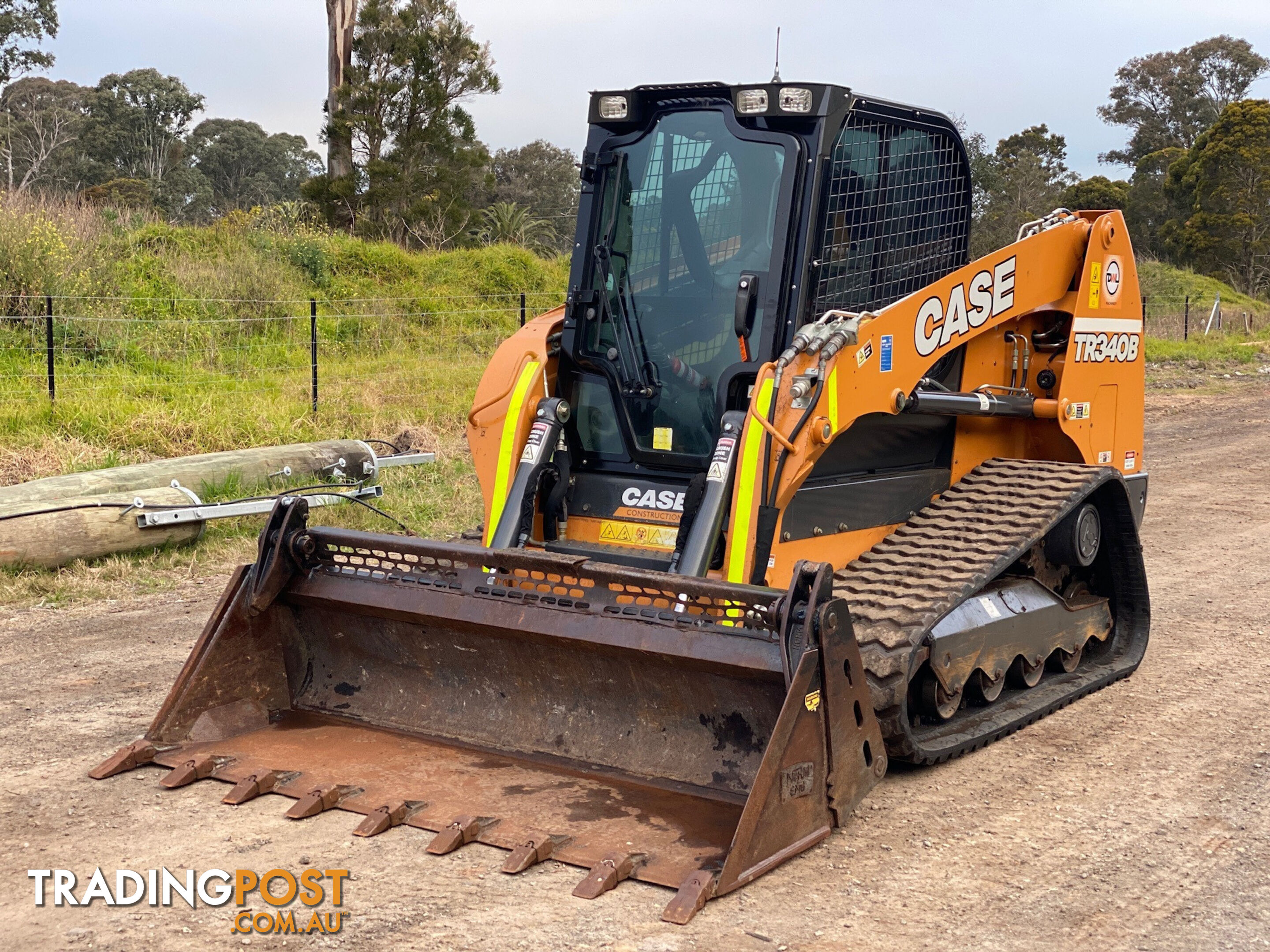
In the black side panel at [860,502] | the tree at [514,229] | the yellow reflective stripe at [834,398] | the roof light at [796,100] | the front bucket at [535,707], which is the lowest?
the front bucket at [535,707]

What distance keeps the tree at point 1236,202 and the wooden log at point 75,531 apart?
37.0 m

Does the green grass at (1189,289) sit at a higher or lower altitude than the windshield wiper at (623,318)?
higher

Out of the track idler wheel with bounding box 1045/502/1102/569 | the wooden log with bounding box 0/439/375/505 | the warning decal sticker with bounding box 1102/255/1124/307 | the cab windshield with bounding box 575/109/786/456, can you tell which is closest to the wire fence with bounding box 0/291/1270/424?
the wooden log with bounding box 0/439/375/505

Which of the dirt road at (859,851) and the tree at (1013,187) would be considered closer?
the dirt road at (859,851)

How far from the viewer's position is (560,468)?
5.54m

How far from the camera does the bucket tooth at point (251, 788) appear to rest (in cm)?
444

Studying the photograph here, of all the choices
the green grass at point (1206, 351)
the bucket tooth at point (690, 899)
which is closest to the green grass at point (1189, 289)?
the green grass at point (1206, 351)

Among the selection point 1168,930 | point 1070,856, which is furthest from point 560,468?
point 1168,930

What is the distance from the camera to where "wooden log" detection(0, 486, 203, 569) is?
25.0 ft

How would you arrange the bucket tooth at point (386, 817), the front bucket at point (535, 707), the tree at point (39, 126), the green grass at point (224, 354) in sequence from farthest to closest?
the tree at point (39, 126) → the green grass at point (224, 354) → the bucket tooth at point (386, 817) → the front bucket at point (535, 707)

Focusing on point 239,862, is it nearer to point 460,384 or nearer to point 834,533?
point 834,533

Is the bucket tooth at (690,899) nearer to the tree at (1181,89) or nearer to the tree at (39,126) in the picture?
the tree at (39,126)

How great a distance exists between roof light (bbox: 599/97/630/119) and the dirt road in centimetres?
292

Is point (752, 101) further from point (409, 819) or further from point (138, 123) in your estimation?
point (138, 123)
